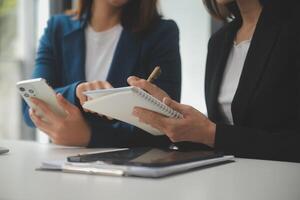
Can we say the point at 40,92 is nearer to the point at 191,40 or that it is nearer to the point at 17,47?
the point at 191,40

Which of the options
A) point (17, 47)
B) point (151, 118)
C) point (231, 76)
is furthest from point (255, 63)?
point (17, 47)

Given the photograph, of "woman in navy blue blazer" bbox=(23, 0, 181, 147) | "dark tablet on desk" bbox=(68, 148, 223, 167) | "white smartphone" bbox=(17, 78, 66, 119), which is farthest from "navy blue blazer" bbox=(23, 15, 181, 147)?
"dark tablet on desk" bbox=(68, 148, 223, 167)

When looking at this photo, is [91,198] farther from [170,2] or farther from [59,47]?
[170,2]

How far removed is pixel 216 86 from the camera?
1451mm

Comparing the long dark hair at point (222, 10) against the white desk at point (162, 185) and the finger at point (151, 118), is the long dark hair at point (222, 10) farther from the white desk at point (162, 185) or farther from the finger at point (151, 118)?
the white desk at point (162, 185)

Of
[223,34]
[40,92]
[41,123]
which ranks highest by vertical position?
[223,34]

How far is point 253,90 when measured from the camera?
1.28 metres

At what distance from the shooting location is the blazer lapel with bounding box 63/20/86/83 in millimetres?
1588

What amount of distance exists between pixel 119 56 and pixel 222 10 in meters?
0.39

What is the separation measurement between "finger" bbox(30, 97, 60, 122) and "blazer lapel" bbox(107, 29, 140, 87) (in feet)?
1.11

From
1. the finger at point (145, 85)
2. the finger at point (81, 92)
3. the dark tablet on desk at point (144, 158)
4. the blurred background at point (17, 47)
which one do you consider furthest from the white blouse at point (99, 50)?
the blurred background at point (17, 47)

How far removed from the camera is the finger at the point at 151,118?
1.04m

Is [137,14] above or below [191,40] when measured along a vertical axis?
above

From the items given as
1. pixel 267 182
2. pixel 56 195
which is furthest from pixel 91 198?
pixel 267 182
